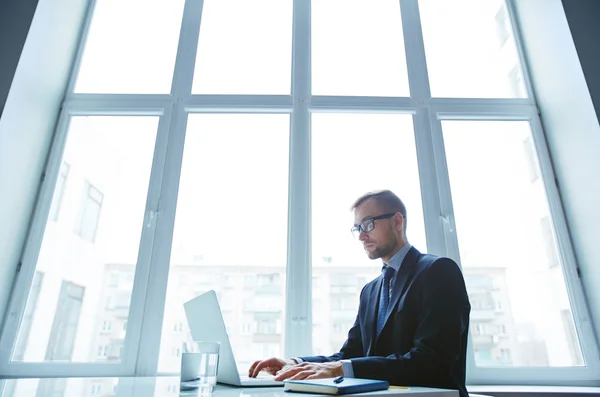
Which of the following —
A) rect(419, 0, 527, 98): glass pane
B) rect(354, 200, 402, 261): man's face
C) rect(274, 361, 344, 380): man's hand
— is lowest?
rect(274, 361, 344, 380): man's hand

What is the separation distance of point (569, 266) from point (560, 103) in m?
0.99

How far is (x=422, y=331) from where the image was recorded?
1.20m

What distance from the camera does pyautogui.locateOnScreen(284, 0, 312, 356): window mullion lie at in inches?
83.3

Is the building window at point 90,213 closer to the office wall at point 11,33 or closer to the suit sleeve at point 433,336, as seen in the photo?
the office wall at point 11,33

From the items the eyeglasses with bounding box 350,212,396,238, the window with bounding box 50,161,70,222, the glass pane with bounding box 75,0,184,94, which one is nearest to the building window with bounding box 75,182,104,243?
the window with bounding box 50,161,70,222

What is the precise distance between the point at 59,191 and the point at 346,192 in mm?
1713

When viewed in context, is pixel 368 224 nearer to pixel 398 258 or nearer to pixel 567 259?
pixel 398 258

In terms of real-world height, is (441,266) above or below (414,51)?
below

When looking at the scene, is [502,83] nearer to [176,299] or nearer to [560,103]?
[560,103]

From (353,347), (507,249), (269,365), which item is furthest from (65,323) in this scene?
(507,249)

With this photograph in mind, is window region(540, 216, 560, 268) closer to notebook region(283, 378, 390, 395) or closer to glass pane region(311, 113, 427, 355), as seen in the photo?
glass pane region(311, 113, 427, 355)

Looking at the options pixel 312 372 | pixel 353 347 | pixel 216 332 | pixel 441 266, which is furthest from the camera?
pixel 353 347

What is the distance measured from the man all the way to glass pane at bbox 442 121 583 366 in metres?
0.84

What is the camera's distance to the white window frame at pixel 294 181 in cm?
206
